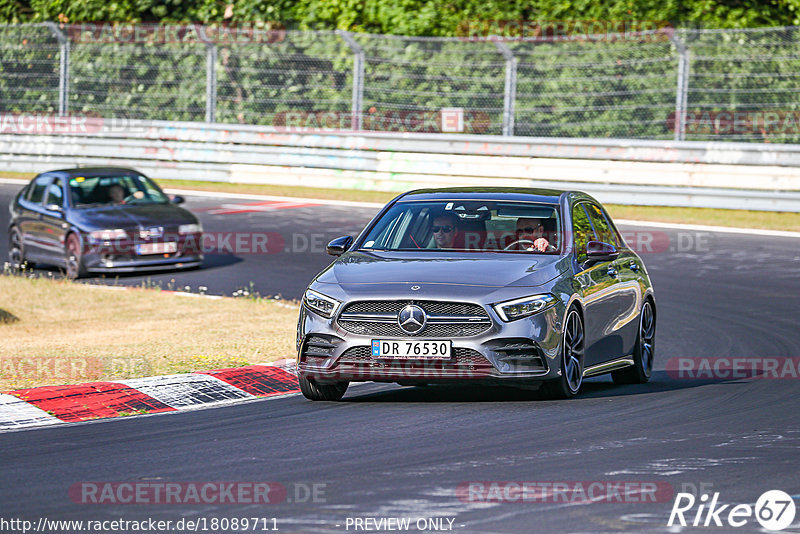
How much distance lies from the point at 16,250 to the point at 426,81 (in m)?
10.1

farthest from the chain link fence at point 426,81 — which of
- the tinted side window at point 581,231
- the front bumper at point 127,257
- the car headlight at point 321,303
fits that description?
the car headlight at point 321,303

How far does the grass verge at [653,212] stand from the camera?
23.2 meters

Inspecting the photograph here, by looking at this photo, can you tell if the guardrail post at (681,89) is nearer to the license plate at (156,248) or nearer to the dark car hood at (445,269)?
the license plate at (156,248)

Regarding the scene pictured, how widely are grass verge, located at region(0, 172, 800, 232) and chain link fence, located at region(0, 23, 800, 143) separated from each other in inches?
54.1

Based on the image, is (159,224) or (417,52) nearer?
(159,224)

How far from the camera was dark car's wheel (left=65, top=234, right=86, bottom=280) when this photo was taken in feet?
62.9

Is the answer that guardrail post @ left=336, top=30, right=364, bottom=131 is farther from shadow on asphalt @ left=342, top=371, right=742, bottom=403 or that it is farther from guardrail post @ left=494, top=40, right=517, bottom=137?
shadow on asphalt @ left=342, top=371, right=742, bottom=403

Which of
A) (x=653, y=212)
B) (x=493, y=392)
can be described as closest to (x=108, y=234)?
(x=493, y=392)

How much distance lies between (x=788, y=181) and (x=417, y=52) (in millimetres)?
8152

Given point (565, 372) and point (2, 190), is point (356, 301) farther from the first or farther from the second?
point (2, 190)

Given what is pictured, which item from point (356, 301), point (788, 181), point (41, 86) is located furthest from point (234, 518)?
point (41, 86)

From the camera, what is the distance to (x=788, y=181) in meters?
23.3

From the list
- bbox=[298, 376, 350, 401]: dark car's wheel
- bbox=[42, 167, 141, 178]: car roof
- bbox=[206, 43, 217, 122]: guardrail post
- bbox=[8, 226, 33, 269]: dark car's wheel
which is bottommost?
bbox=[8, 226, 33, 269]: dark car's wheel

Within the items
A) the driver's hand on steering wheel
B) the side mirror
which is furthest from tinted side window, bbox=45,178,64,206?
the side mirror
